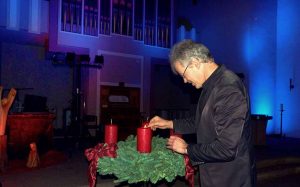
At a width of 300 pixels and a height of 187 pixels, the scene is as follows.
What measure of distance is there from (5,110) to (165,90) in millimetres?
6964

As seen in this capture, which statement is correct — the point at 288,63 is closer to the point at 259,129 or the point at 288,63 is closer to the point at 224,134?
the point at 259,129

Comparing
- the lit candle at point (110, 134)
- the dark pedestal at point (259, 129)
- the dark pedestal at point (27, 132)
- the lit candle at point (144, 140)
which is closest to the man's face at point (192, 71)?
the lit candle at point (144, 140)

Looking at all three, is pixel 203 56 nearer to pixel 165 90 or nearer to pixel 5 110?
pixel 5 110

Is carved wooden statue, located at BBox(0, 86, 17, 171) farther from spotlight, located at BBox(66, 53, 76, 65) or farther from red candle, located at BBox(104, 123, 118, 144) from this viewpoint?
red candle, located at BBox(104, 123, 118, 144)

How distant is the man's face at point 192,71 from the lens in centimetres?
189

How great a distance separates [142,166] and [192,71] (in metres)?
0.64

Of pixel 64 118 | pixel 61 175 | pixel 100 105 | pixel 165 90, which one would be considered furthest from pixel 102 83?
pixel 61 175

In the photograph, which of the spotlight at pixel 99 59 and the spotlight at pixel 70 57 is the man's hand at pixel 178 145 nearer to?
the spotlight at pixel 70 57

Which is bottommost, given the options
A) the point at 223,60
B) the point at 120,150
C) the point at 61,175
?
the point at 61,175

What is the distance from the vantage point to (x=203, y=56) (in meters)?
1.86

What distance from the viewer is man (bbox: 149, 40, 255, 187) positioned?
1705mm

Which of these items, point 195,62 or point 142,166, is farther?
point 142,166

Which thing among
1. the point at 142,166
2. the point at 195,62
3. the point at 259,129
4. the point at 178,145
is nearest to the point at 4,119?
the point at 142,166

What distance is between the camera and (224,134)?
1697 millimetres
